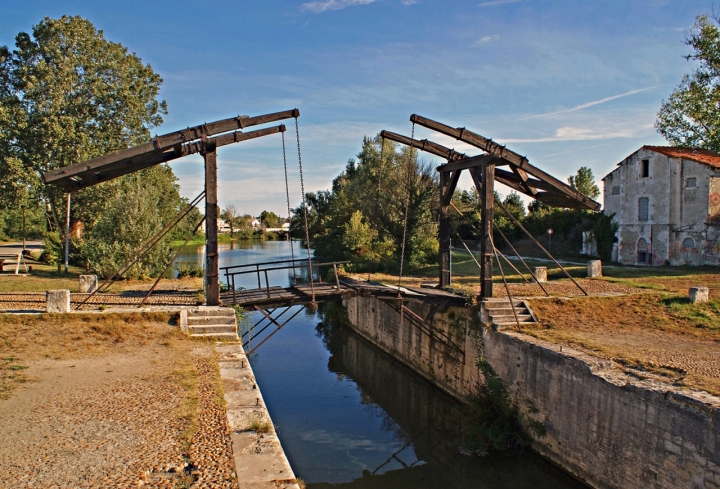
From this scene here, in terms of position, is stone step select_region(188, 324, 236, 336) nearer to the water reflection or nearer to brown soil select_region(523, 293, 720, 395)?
the water reflection

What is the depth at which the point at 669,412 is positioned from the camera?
8.70m

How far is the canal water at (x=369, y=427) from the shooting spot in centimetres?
1159

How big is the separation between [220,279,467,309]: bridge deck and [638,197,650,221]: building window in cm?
1848

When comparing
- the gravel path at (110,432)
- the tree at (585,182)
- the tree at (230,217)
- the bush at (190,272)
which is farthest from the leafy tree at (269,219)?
the gravel path at (110,432)

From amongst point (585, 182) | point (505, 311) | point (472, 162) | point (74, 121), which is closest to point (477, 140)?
point (472, 162)

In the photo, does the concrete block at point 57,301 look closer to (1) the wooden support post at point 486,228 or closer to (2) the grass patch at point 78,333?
(2) the grass patch at point 78,333

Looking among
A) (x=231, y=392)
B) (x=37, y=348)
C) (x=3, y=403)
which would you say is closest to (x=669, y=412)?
(x=231, y=392)

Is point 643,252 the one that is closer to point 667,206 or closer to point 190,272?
point 667,206

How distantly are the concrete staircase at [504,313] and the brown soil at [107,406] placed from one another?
777 centimetres

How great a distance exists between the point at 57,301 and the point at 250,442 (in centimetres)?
872

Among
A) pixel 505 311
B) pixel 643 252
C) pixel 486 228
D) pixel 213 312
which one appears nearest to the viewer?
pixel 213 312

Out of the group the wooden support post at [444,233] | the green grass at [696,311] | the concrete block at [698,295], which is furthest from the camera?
the wooden support post at [444,233]

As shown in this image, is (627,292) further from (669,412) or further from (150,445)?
(150,445)

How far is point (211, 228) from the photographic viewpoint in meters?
13.8
